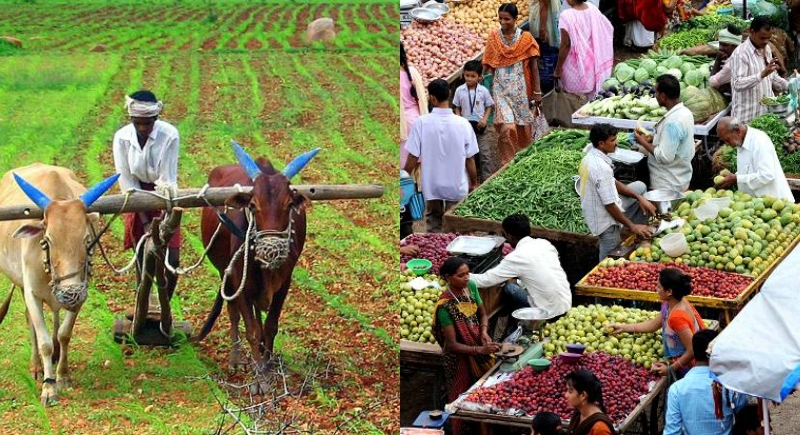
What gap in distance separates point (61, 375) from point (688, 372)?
3203 mm

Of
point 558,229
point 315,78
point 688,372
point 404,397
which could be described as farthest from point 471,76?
point 315,78

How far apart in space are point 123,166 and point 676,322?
3.37 metres

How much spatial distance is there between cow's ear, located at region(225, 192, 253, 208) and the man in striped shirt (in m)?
6.44

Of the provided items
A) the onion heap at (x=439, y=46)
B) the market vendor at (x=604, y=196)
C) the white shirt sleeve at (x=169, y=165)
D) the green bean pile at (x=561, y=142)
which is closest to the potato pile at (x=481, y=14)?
the onion heap at (x=439, y=46)

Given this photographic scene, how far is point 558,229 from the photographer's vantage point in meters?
9.39

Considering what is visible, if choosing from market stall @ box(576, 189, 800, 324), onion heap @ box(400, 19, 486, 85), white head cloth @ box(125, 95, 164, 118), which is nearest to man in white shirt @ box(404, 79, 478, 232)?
market stall @ box(576, 189, 800, 324)

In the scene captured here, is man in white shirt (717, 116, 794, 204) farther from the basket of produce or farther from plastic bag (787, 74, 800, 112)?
plastic bag (787, 74, 800, 112)

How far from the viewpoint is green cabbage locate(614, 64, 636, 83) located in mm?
11797

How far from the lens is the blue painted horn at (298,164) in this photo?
18.1 ft

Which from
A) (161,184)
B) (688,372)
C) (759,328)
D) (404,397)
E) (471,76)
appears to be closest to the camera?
(161,184)

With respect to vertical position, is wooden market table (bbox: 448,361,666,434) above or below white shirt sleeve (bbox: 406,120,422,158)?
below

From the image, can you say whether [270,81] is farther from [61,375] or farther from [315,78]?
[61,375]

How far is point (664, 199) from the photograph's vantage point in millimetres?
9492

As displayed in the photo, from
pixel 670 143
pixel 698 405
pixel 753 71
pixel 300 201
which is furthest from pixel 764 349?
pixel 753 71
